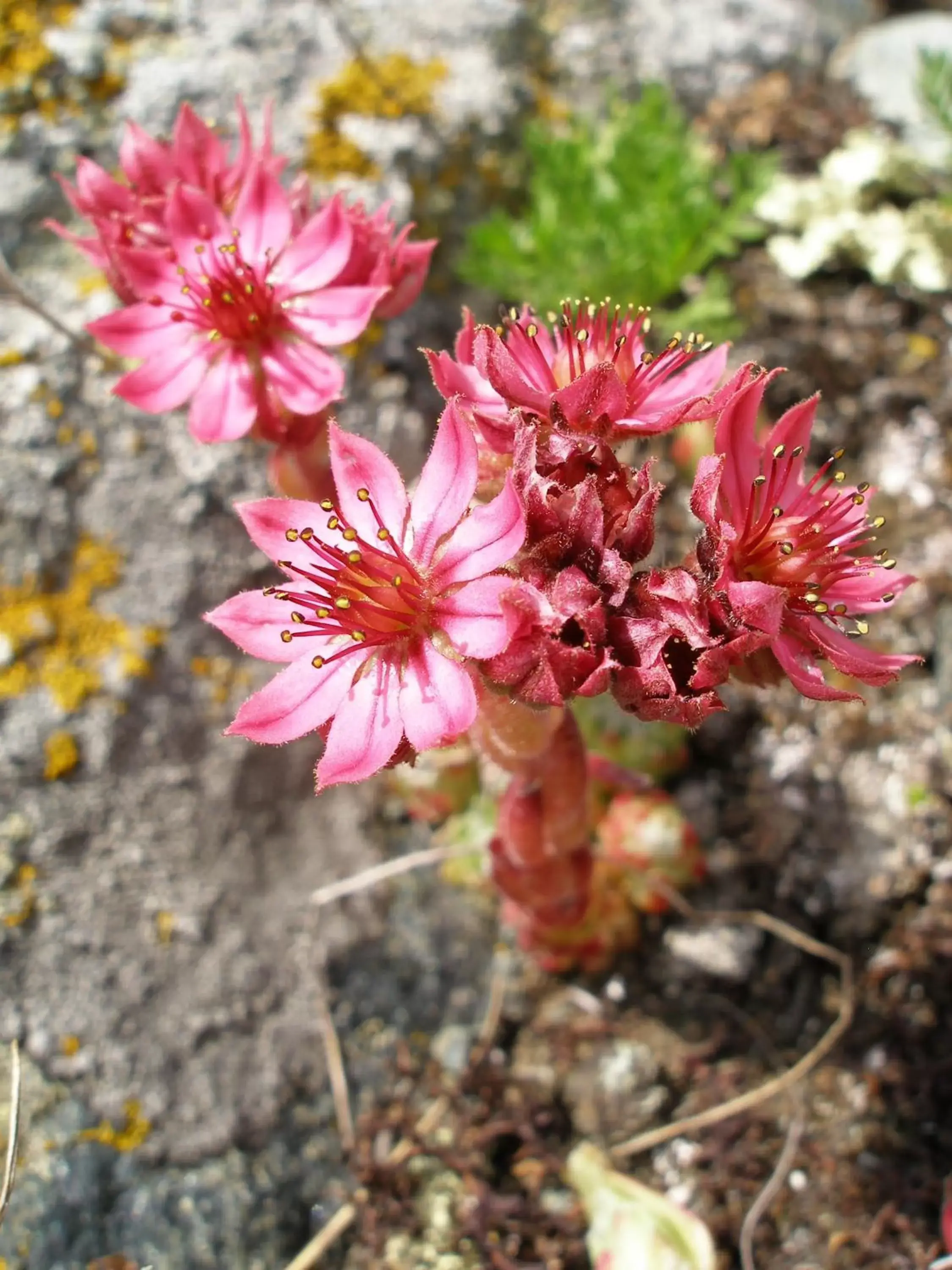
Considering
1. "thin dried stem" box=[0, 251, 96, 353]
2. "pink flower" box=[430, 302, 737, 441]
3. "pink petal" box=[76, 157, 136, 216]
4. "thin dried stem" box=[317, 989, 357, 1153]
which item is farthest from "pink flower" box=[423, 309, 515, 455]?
"thin dried stem" box=[317, 989, 357, 1153]

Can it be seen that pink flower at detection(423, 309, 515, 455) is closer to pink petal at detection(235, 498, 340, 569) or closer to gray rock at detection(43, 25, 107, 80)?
pink petal at detection(235, 498, 340, 569)

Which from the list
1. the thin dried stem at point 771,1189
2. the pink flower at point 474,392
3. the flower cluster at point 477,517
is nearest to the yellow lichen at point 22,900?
the flower cluster at point 477,517

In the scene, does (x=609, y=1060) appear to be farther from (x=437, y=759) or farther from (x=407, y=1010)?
(x=437, y=759)

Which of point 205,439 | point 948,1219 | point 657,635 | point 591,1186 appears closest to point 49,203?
point 205,439

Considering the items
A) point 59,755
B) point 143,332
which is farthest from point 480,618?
point 59,755

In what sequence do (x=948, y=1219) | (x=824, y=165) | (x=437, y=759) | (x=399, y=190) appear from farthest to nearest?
(x=824, y=165)
(x=399, y=190)
(x=437, y=759)
(x=948, y=1219)

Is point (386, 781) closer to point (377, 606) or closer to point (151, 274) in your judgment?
point (377, 606)
